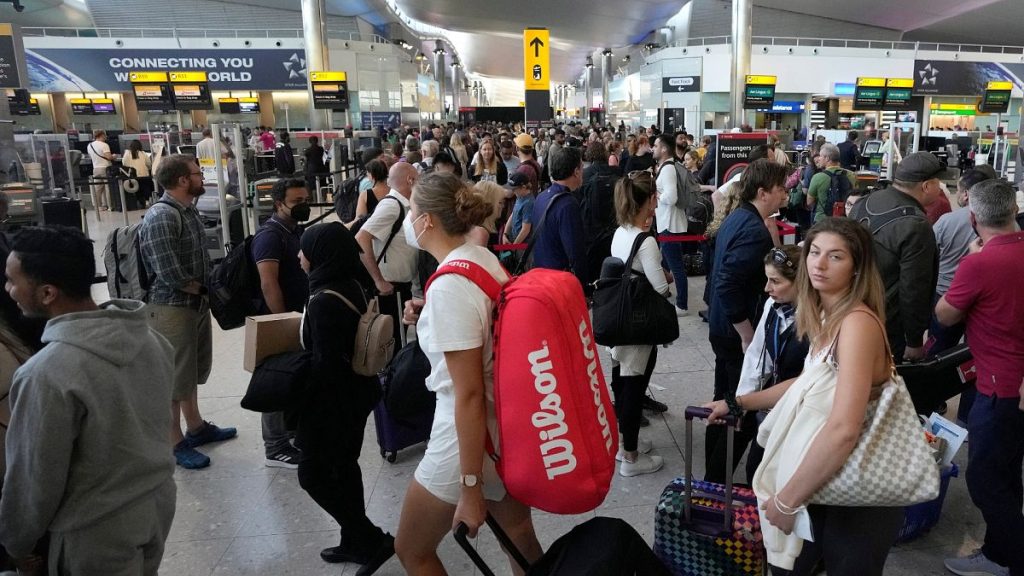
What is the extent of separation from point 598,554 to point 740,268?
78.5 inches

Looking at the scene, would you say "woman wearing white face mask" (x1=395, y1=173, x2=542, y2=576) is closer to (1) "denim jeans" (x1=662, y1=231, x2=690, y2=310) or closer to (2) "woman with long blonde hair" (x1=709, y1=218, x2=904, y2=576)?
(2) "woman with long blonde hair" (x1=709, y1=218, x2=904, y2=576)

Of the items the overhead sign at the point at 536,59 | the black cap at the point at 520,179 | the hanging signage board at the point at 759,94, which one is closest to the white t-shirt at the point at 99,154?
the overhead sign at the point at 536,59

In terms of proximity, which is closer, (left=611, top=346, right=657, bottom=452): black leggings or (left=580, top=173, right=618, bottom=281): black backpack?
(left=611, top=346, right=657, bottom=452): black leggings

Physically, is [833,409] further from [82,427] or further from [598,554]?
[82,427]

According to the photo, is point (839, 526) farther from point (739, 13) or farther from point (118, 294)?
point (739, 13)

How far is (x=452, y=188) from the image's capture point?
200cm

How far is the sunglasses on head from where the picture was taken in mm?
2686

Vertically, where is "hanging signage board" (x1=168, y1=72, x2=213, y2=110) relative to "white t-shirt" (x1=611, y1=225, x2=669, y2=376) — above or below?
above

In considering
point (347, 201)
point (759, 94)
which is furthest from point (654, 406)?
point (759, 94)

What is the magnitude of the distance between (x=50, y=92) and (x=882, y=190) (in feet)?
107

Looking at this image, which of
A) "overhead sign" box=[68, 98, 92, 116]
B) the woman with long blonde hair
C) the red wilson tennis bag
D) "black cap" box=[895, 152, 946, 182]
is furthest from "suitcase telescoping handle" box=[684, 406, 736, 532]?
"overhead sign" box=[68, 98, 92, 116]

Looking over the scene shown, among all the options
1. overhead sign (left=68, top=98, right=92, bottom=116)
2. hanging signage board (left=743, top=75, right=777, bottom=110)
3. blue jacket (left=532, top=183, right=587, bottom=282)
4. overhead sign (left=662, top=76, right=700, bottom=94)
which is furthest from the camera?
overhead sign (left=68, top=98, right=92, bottom=116)

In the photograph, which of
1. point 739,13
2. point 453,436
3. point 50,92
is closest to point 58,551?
point 453,436

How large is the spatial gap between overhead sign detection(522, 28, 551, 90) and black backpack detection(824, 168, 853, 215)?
663 centimetres
